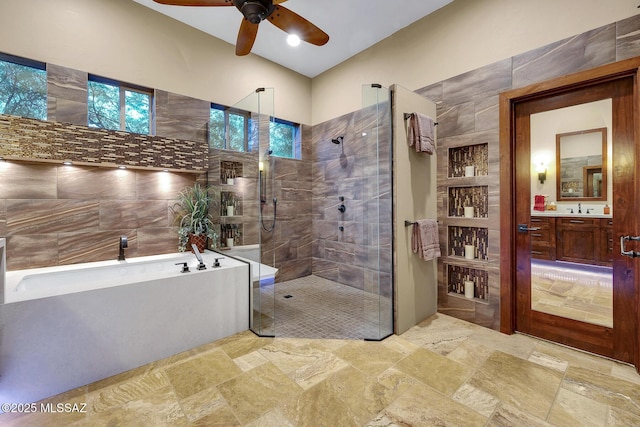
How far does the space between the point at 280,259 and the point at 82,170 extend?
256 centimetres

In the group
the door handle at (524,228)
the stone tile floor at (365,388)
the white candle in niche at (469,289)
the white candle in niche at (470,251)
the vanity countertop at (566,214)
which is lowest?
the stone tile floor at (365,388)

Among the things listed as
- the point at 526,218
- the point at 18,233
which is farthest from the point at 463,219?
the point at 18,233

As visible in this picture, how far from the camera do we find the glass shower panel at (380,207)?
105 inches

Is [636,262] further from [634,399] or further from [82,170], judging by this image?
[82,170]

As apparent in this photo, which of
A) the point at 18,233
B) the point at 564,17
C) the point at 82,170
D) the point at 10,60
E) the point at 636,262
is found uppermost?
the point at 564,17

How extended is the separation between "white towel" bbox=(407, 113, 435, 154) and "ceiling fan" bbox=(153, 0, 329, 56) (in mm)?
1133

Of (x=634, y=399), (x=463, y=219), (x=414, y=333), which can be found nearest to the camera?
(x=634, y=399)

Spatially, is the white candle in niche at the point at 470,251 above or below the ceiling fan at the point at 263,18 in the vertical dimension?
below

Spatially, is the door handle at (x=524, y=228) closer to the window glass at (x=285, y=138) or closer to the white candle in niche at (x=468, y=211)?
the white candle in niche at (x=468, y=211)

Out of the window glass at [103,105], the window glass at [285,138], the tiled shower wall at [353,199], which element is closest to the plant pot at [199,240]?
the window glass at [103,105]

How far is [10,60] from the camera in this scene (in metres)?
2.48

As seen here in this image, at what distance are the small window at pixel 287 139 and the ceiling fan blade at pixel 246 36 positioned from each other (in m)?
1.76

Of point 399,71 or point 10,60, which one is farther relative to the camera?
point 399,71

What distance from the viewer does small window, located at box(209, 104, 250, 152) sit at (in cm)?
323
